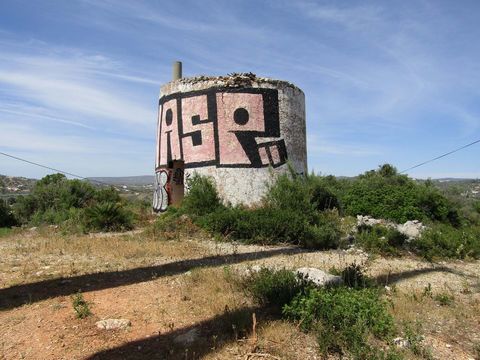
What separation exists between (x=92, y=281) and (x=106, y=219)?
707cm

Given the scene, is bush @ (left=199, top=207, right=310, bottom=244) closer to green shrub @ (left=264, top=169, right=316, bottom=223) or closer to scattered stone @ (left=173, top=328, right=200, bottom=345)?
green shrub @ (left=264, top=169, right=316, bottom=223)

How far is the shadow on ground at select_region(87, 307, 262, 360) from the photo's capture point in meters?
4.39

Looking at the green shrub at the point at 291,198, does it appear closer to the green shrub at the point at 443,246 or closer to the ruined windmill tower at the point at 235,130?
A: the ruined windmill tower at the point at 235,130

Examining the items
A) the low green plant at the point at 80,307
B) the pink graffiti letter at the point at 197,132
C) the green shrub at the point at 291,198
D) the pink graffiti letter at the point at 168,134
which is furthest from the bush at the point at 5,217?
the low green plant at the point at 80,307

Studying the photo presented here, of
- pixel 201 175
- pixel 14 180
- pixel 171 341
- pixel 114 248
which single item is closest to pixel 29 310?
pixel 171 341

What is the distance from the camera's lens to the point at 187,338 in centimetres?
475

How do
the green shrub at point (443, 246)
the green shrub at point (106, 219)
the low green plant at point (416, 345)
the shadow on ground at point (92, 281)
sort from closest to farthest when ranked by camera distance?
the low green plant at point (416, 345), the shadow on ground at point (92, 281), the green shrub at point (443, 246), the green shrub at point (106, 219)

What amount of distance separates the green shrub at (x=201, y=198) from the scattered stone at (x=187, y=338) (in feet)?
30.5

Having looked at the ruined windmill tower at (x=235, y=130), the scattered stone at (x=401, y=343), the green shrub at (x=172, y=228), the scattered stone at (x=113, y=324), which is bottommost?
the scattered stone at (x=401, y=343)

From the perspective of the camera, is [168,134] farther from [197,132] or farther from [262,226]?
[262,226]

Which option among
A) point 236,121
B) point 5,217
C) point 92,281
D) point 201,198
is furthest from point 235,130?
point 5,217

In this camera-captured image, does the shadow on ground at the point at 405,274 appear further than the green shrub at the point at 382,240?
No

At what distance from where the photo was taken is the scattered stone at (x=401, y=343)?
16.0 ft

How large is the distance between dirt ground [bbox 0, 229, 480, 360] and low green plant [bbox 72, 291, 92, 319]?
76mm
